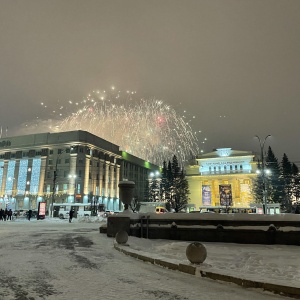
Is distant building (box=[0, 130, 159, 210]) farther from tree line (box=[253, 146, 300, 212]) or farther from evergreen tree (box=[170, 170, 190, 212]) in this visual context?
tree line (box=[253, 146, 300, 212])

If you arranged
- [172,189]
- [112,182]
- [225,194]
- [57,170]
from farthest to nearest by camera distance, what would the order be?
[112,182], [57,170], [172,189], [225,194]

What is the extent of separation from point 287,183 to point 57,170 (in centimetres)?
6419

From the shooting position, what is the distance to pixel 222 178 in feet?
271

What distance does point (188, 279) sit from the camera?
24.4 ft

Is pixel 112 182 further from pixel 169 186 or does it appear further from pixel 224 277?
pixel 224 277

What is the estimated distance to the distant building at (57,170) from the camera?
304ft

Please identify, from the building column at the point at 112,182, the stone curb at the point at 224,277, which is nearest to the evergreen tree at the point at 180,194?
the building column at the point at 112,182

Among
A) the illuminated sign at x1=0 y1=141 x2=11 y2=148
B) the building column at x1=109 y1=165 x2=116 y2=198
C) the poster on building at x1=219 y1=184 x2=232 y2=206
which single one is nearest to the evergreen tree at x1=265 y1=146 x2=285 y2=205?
the poster on building at x1=219 y1=184 x2=232 y2=206

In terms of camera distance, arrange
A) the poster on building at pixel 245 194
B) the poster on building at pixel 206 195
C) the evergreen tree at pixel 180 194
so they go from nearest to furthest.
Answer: the poster on building at pixel 245 194 < the poster on building at pixel 206 195 < the evergreen tree at pixel 180 194

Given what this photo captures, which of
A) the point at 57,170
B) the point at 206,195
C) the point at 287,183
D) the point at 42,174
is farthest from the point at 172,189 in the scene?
the point at 42,174

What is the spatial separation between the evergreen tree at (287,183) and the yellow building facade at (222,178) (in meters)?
7.12

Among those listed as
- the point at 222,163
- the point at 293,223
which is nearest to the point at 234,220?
the point at 293,223

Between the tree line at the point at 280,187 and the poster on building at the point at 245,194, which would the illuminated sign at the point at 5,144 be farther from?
the tree line at the point at 280,187

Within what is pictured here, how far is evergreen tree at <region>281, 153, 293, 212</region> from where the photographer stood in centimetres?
7031
